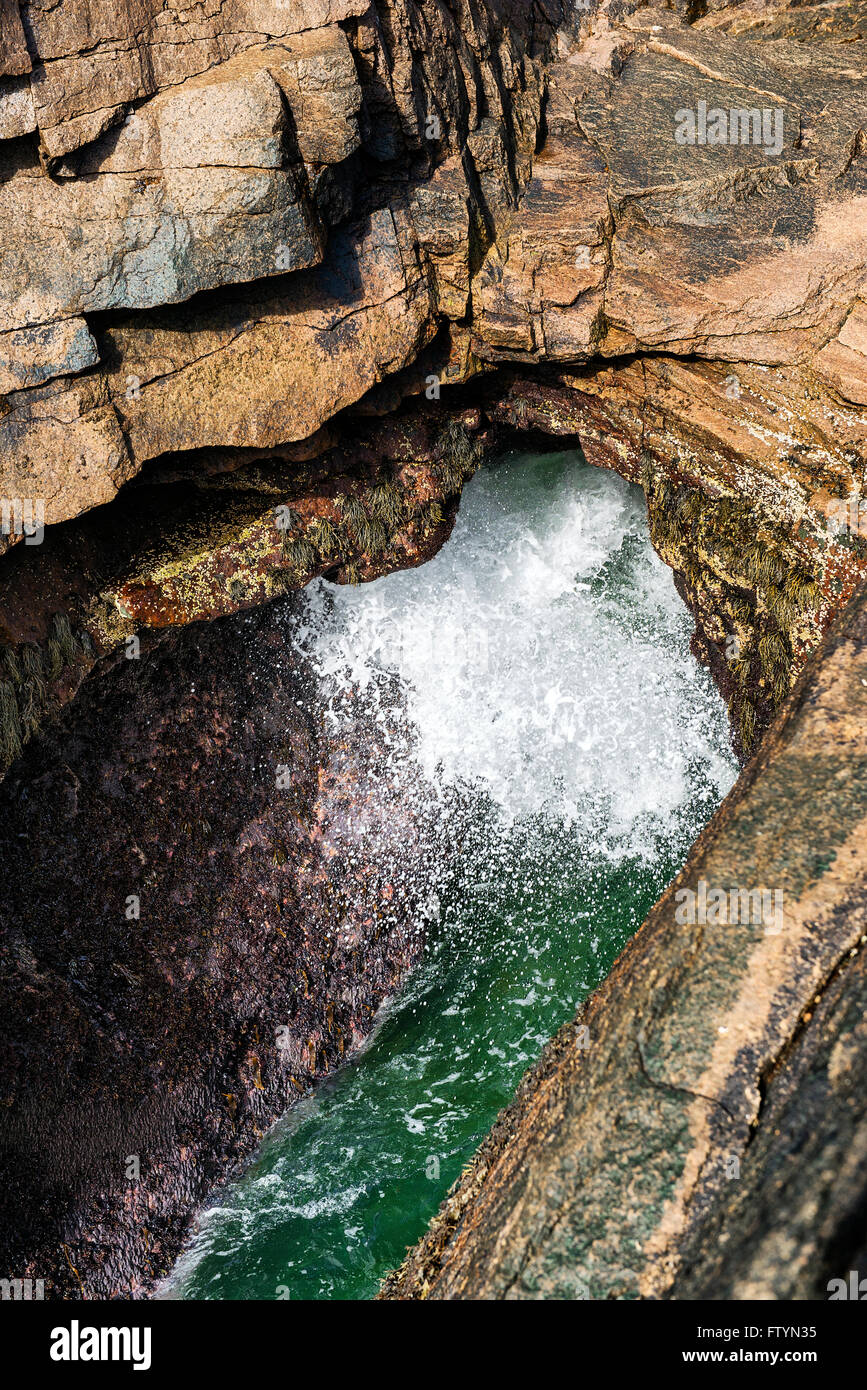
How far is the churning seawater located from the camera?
7176 millimetres

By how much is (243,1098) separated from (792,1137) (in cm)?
481

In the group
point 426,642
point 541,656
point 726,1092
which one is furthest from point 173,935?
point 726,1092

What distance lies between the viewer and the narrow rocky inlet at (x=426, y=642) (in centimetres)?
370

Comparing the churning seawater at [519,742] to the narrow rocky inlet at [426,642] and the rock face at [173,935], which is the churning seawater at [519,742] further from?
the rock face at [173,935]

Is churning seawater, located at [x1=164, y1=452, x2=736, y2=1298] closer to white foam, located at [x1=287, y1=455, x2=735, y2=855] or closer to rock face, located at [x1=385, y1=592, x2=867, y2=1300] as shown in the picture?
white foam, located at [x1=287, y1=455, x2=735, y2=855]

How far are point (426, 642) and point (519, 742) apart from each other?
0.95m

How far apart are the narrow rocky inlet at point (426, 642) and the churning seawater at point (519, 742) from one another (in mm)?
34

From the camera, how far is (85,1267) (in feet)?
21.7

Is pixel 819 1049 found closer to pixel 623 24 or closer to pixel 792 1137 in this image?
pixel 792 1137

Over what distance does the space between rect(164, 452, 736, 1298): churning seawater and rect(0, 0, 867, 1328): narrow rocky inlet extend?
3cm

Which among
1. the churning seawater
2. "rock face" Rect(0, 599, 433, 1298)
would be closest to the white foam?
the churning seawater

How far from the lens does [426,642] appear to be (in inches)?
300

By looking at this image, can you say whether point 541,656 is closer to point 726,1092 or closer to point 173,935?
point 173,935

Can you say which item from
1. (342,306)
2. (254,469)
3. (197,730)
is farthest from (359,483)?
(197,730)
